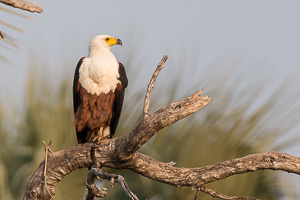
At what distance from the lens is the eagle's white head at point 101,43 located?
19.5ft

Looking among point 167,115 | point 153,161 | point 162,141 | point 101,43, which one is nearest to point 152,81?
point 167,115

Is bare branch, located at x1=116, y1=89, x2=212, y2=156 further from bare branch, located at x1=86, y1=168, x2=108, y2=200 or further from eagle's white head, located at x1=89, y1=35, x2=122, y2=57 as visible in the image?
eagle's white head, located at x1=89, y1=35, x2=122, y2=57

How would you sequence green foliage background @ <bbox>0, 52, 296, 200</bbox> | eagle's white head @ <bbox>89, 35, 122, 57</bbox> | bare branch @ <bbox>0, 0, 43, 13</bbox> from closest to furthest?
bare branch @ <bbox>0, 0, 43, 13</bbox> < eagle's white head @ <bbox>89, 35, 122, 57</bbox> < green foliage background @ <bbox>0, 52, 296, 200</bbox>

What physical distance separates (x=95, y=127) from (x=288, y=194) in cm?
352

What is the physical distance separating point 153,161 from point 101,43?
1843 mm

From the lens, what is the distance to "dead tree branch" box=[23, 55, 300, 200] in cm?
403

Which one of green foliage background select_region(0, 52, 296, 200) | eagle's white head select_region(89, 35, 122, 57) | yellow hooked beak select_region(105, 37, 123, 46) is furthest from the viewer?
green foliage background select_region(0, 52, 296, 200)

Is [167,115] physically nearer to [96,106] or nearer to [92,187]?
[92,187]

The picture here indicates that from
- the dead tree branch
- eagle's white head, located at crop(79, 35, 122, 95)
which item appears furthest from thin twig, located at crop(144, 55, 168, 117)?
eagle's white head, located at crop(79, 35, 122, 95)

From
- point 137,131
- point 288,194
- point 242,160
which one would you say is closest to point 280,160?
point 242,160

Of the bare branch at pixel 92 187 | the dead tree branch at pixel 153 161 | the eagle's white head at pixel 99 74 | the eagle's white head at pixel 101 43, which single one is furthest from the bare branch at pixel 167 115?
the eagle's white head at pixel 101 43

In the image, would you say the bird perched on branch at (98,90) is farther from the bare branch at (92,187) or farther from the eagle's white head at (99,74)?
the bare branch at (92,187)

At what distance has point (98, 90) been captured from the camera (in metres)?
5.63

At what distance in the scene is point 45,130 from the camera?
27.3ft
